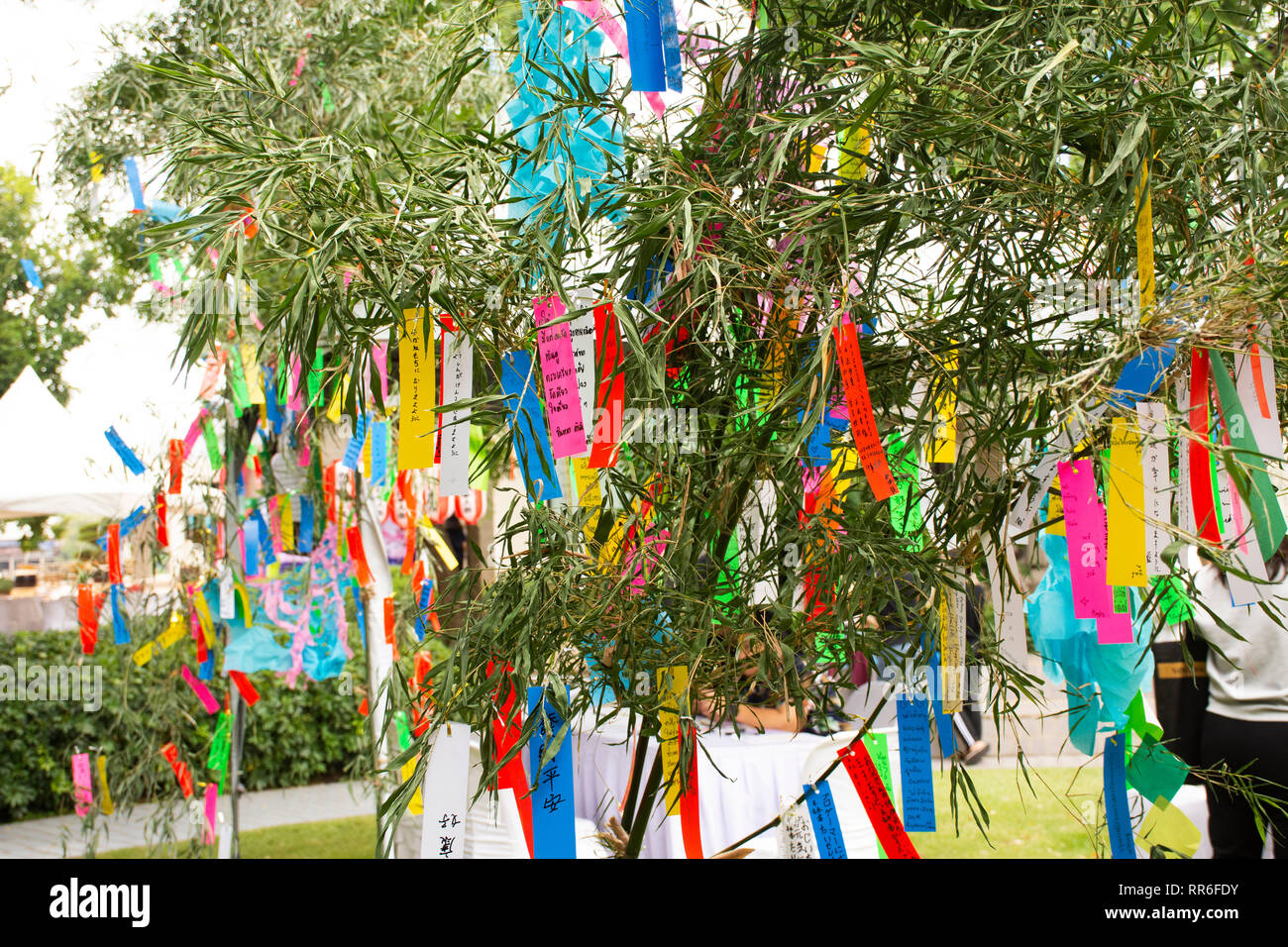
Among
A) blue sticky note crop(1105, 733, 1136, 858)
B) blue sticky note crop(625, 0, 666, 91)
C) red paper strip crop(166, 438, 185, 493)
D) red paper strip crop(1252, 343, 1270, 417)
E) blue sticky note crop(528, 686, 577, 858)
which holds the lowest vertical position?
blue sticky note crop(1105, 733, 1136, 858)

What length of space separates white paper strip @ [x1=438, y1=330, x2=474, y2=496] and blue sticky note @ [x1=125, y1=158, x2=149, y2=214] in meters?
1.76

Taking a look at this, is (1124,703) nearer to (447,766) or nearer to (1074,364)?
(1074,364)

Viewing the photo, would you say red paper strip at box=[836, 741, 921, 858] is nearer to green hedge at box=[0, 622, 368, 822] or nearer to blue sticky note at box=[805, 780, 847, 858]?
blue sticky note at box=[805, 780, 847, 858]

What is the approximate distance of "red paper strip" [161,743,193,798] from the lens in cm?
268

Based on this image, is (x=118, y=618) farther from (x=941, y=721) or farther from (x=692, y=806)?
(x=941, y=721)

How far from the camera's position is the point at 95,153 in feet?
8.73

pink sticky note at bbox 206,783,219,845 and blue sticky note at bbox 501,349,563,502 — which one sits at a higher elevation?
blue sticky note at bbox 501,349,563,502

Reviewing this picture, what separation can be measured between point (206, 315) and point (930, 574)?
0.91 m

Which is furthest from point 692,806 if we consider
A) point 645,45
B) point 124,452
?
point 124,452

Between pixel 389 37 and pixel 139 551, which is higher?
pixel 389 37

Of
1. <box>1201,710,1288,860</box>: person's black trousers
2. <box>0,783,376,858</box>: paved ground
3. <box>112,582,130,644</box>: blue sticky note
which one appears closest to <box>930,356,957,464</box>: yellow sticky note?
<box>1201,710,1288,860</box>: person's black trousers

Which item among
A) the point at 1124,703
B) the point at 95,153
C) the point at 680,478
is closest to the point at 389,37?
the point at 95,153

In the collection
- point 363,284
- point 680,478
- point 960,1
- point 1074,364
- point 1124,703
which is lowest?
point 1124,703

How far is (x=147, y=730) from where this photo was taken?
3.07m
